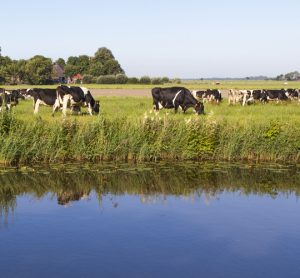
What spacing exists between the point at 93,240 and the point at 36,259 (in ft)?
3.92

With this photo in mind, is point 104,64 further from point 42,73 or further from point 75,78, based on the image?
point 42,73

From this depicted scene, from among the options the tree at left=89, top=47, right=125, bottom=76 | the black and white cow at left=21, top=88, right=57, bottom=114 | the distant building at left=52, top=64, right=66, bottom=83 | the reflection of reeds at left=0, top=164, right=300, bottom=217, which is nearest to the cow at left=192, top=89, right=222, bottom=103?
the black and white cow at left=21, top=88, right=57, bottom=114

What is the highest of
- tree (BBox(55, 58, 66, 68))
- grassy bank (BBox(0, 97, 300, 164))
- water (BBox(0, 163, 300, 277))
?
tree (BBox(55, 58, 66, 68))

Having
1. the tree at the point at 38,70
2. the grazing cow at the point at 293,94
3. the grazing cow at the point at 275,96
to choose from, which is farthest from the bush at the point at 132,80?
the grazing cow at the point at 275,96

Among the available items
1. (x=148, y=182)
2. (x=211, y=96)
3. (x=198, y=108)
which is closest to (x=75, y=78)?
(x=211, y=96)

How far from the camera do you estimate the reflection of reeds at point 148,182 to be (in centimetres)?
1197

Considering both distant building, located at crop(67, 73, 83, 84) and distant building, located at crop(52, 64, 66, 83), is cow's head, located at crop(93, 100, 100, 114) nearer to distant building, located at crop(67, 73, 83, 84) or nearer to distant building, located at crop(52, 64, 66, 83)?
distant building, located at crop(52, 64, 66, 83)

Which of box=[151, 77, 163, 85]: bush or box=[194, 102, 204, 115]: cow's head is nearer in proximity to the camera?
box=[194, 102, 204, 115]: cow's head

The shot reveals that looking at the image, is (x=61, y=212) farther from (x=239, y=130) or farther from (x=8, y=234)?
(x=239, y=130)

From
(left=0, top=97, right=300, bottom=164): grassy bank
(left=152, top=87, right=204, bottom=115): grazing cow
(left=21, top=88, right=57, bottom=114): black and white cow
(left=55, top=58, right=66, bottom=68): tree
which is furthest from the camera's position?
(left=55, top=58, right=66, bottom=68): tree

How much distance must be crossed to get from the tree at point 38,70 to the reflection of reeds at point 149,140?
248 feet

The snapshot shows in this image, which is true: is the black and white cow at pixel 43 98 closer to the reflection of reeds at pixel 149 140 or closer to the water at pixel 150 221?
the reflection of reeds at pixel 149 140

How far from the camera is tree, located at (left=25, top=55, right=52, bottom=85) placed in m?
87.9

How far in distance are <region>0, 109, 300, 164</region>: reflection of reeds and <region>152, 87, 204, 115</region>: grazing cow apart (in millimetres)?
7221
